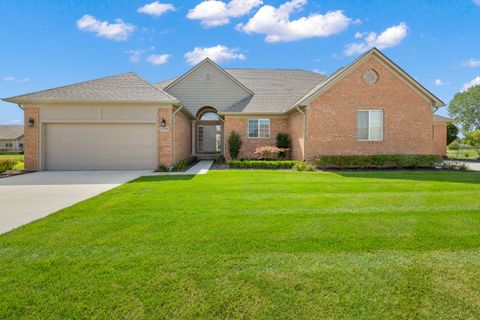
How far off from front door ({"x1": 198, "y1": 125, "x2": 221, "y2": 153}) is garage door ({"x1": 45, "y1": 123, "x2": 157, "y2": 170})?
8582mm

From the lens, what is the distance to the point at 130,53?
19719 millimetres

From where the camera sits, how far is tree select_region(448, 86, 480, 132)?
53188 millimetres

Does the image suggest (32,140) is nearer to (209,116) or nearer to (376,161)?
(209,116)

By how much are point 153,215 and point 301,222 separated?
2.82 metres

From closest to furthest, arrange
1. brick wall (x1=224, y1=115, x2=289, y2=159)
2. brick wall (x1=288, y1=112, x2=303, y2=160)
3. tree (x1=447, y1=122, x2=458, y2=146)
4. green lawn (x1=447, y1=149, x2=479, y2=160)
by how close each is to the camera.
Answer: brick wall (x1=288, y1=112, x2=303, y2=160) < brick wall (x1=224, y1=115, x2=289, y2=159) < green lawn (x1=447, y1=149, x2=479, y2=160) < tree (x1=447, y1=122, x2=458, y2=146)

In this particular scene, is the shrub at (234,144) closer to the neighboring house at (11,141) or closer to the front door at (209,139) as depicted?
the front door at (209,139)

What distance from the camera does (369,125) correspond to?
14469mm

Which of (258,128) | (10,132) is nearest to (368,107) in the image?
(258,128)

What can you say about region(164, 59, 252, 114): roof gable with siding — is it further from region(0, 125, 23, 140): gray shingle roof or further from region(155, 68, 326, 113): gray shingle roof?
region(0, 125, 23, 140): gray shingle roof

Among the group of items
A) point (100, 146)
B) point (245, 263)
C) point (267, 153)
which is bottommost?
point (245, 263)

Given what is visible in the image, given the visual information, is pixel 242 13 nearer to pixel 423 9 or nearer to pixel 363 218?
pixel 423 9

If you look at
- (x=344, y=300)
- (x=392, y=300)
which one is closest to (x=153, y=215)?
(x=344, y=300)

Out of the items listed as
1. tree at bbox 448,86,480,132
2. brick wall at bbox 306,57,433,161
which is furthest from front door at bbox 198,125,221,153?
tree at bbox 448,86,480,132

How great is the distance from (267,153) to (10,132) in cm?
5406
